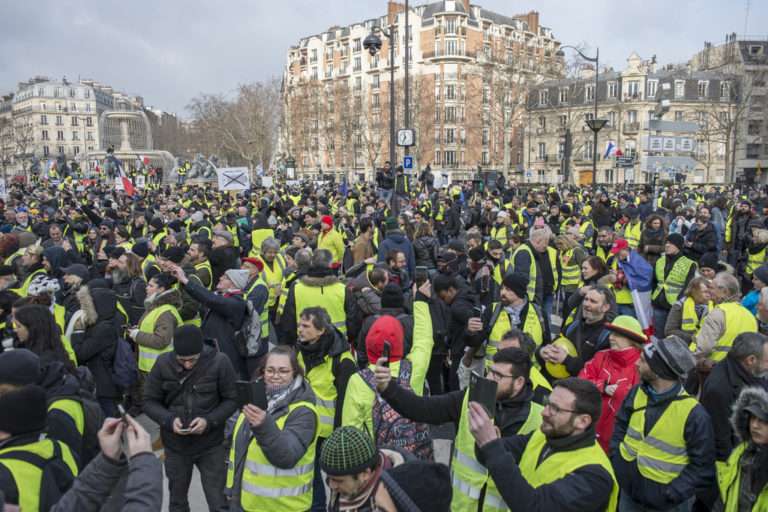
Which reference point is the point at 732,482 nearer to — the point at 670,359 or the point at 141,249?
the point at 670,359

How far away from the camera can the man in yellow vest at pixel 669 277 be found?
6.70m

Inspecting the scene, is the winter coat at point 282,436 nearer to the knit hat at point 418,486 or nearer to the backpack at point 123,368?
the knit hat at point 418,486

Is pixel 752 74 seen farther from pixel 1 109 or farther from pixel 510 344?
pixel 1 109

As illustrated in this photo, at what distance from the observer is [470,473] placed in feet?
9.37

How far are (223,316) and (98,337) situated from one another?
3.25ft

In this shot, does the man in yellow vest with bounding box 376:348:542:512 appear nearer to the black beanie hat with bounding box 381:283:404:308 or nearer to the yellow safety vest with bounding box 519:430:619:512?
the yellow safety vest with bounding box 519:430:619:512

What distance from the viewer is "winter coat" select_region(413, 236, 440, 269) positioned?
9.09m

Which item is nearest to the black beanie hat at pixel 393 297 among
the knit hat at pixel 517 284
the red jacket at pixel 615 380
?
the knit hat at pixel 517 284

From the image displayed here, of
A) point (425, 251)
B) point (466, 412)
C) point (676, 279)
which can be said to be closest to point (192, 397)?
point (466, 412)

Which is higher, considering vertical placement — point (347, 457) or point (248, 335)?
point (347, 457)

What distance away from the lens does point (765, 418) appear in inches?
97.4

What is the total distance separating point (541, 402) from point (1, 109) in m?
138

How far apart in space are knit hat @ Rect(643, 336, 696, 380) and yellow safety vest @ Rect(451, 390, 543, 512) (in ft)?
2.04

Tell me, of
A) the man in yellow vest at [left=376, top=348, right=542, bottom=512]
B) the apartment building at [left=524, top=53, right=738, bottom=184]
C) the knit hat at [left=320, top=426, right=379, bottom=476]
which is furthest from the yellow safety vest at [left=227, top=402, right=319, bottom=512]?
the apartment building at [left=524, top=53, right=738, bottom=184]
